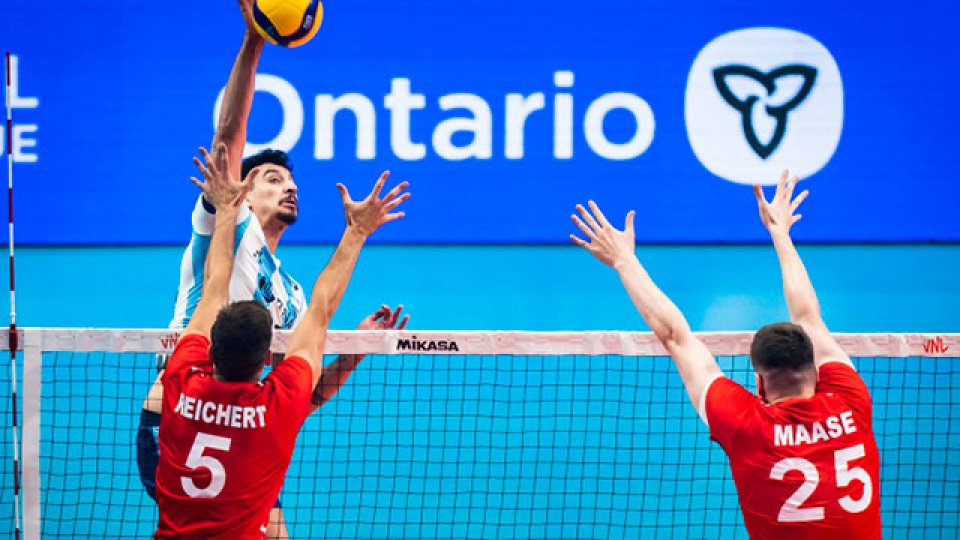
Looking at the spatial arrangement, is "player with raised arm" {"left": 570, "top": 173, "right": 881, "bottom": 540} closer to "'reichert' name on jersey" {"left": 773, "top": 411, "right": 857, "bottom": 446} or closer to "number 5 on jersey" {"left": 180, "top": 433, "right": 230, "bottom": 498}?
"'reichert' name on jersey" {"left": 773, "top": 411, "right": 857, "bottom": 446}

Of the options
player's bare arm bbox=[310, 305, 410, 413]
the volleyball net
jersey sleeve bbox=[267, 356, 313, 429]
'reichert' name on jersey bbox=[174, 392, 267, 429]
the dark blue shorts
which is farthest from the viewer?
the volleyball net

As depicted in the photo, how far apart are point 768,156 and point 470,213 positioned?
105 inches

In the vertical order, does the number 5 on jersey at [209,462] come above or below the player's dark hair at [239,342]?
below

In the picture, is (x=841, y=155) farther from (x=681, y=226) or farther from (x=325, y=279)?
(x=325, y=279)

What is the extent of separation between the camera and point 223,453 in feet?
13.0

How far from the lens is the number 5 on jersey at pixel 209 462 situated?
13.0 ft

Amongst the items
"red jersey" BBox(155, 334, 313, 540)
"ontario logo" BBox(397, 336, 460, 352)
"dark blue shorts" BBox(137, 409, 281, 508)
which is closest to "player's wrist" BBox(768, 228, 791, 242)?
"ontario logo" BBox(397, 336, 460, 352)

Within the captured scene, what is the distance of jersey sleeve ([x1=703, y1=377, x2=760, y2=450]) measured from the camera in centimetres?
399

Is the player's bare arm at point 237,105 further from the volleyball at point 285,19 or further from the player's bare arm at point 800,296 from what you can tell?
the player's bare arm at point 800,296

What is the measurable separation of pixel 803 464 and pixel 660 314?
899mm

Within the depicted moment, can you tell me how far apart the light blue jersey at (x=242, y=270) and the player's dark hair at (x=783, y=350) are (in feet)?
8.87

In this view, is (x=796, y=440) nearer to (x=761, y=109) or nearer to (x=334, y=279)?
(x=334, y=279)

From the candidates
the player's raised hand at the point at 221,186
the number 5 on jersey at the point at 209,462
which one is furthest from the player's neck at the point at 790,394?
the player's raised hand at the point at 221,186

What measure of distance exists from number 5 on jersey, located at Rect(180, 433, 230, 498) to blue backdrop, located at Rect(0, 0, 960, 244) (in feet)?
18.0
